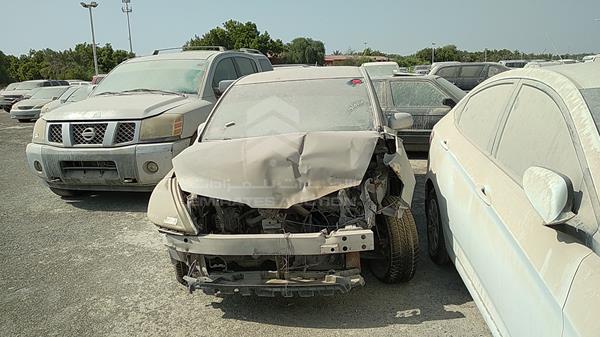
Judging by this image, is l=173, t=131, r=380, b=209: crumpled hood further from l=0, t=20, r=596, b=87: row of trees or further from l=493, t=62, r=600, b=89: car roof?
l=0, t=20, r=596, b=87: row of trees

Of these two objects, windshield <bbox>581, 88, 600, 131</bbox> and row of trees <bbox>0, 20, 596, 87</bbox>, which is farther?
row of trees <bbox>0, 20, 596, 87</bbox>

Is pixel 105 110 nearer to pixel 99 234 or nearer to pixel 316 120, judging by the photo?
pixel 99 234

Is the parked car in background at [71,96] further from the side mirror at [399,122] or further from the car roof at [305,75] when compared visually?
the side mirror at [399,122]

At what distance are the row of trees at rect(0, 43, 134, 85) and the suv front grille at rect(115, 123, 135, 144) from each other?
47.9 m

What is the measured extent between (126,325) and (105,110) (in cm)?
315

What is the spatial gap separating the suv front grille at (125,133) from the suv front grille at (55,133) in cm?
81

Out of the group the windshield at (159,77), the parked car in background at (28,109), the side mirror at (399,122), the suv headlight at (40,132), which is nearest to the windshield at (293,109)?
the side mirror at (399,122)

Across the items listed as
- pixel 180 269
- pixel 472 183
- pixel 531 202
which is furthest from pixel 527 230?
pixel 180 269

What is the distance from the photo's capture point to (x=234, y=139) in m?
3.66

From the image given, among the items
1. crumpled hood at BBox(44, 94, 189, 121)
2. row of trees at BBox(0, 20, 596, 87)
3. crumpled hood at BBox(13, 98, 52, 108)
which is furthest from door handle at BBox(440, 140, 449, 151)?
row of trees at BBox(0, 20, 596, 87)

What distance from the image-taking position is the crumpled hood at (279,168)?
9.71 feet

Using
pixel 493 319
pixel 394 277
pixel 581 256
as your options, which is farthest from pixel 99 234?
pixel 581 256

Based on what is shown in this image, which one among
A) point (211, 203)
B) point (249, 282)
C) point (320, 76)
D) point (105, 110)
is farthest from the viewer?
point (105, 110)

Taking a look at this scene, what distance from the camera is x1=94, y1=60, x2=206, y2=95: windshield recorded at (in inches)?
250
